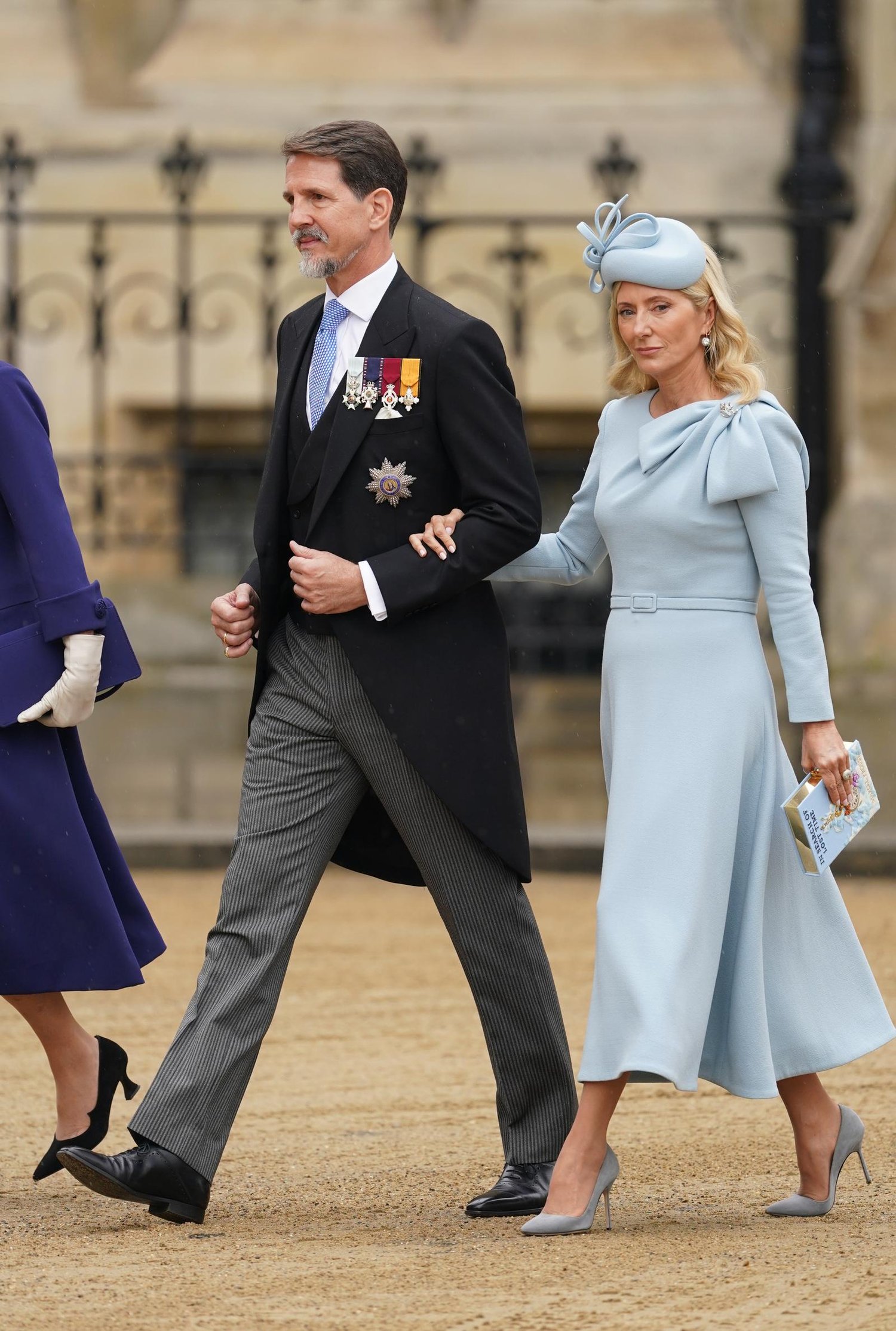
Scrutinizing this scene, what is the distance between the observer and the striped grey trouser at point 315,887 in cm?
367

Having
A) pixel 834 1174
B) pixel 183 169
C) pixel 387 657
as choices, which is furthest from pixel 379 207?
pixel 183 169

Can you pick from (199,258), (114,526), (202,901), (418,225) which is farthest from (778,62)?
(202,901)

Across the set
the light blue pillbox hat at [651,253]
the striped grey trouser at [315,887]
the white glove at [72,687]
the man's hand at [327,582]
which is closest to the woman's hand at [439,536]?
the man's hand at [327,582]

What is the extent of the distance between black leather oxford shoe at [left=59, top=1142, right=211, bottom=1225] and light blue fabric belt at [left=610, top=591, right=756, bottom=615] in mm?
1161

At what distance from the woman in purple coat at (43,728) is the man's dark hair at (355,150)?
0.66 meters

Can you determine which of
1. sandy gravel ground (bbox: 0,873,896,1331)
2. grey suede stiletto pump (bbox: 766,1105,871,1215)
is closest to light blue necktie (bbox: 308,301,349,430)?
sandy gravel ground (bbox: 0,873,896,1331)

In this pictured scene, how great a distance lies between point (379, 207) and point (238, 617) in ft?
2.42

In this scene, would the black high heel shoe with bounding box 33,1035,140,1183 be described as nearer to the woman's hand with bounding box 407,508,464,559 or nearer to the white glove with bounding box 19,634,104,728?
the white glove with bounding box 19,634,104,728

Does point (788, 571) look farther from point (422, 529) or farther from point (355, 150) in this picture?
point (355, 150)

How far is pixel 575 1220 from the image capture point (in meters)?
3.61

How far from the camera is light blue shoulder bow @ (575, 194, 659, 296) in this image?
3686mm

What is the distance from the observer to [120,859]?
13.3ft

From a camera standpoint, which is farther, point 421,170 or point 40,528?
point 421,170

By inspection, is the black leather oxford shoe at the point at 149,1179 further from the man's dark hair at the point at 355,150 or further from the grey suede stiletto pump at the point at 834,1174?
the man's dark hair at the point at 355,150
